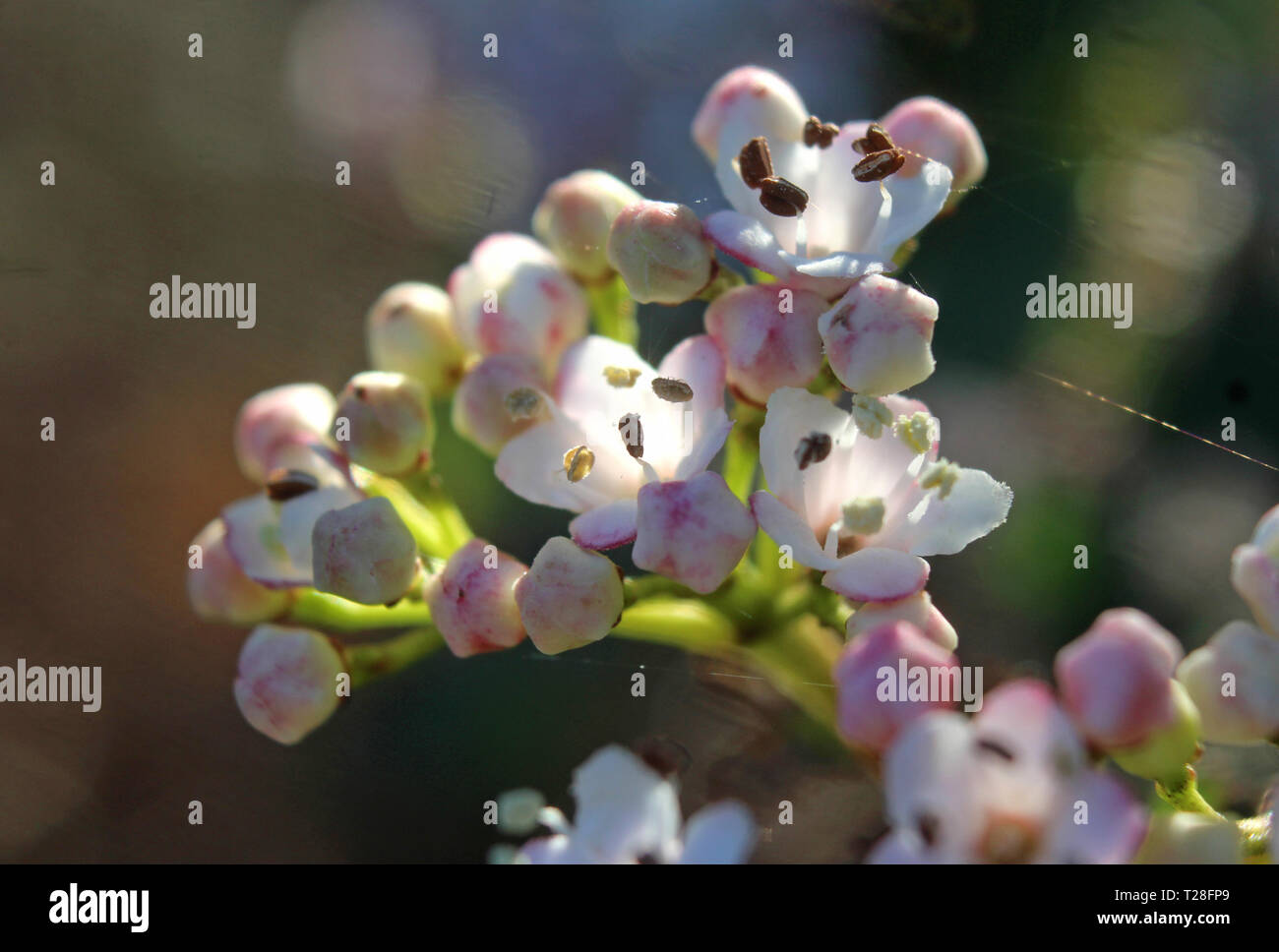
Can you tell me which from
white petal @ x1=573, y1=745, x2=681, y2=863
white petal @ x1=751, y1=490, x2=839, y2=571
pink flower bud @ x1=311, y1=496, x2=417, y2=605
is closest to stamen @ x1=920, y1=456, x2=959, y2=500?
white petal @ x1=751, y1=490, x2=839, y2=571

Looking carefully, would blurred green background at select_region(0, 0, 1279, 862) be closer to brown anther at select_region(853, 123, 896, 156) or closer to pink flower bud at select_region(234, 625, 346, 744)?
brown anther at select_region(853, 123, 896, 156)

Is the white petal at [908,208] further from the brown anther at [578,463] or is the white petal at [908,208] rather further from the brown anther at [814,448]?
the brown anther at [578,463]

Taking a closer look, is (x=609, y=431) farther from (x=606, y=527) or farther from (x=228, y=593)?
(x=228, y=593)

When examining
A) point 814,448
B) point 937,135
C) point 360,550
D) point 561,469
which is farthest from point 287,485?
point 937,135

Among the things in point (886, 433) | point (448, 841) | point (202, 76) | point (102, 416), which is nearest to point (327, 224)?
point (202, 76)

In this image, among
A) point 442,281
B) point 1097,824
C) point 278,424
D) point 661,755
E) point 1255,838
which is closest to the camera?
point 1097,824

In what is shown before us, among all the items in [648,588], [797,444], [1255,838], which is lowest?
[1255,838]
